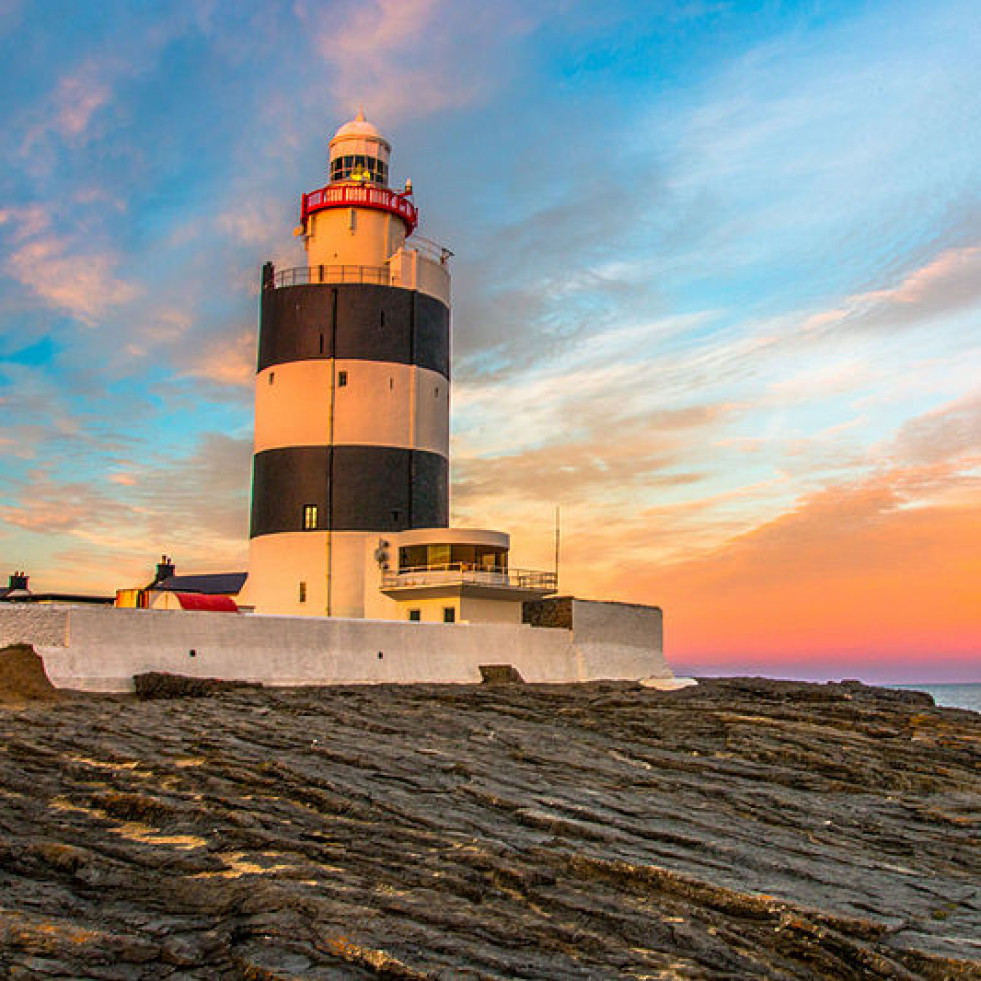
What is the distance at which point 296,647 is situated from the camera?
26.9m

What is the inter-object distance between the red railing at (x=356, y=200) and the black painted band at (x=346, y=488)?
9882 mm

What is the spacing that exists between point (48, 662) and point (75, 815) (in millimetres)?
12407

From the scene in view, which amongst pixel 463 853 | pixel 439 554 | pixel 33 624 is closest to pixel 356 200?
pixel 439 554

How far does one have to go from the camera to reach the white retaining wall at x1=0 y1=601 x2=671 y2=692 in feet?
74.3

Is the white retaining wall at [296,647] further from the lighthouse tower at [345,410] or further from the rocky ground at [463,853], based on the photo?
the lighthouse tower at [345,410]

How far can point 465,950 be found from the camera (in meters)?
7.67

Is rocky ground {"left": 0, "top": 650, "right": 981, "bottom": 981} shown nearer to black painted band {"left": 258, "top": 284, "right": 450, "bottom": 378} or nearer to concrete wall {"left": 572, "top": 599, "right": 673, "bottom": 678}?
concrete wall {"left": 572, "top": 599, "right": 673, "bottom": 678}

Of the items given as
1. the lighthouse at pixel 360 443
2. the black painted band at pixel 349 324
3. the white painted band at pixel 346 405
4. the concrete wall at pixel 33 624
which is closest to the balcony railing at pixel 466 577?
the lighthouse at pixel 360 443

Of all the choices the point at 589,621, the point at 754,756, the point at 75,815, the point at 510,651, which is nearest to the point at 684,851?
the point at 75,815

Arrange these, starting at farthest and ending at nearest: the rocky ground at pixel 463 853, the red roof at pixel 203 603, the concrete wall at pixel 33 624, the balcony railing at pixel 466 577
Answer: the balcony railing at pixel 466 577 < the red roof at pixel 203 603 < the concrete wall at pixel 33 624 < the rocky ground at pixel 463 853

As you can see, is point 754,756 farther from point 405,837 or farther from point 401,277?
point 401,277

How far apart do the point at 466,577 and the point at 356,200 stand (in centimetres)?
1579

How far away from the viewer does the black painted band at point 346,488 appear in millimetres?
36312

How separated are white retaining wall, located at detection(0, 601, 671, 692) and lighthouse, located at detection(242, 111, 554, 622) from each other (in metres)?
2.35
